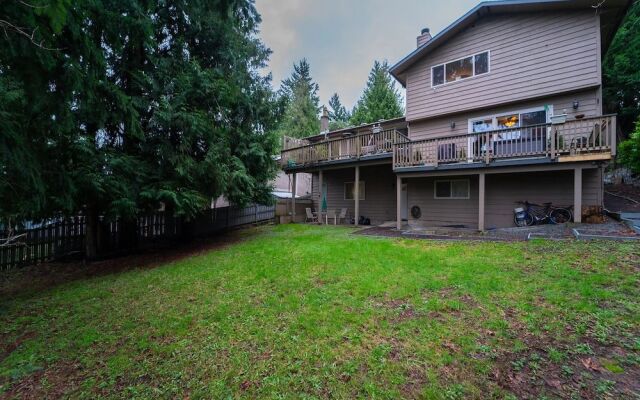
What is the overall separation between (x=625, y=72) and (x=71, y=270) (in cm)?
2842

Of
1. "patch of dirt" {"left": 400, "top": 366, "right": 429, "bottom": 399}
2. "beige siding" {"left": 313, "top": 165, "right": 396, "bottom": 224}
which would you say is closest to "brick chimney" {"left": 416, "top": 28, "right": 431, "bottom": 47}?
"beige siding" {"left": 313, "top": 165, "right": 396, "bottom": 224}

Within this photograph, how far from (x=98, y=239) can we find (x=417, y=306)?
960 cm

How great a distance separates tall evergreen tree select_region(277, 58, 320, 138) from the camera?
3869 centimetres

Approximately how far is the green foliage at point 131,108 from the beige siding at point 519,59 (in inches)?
285

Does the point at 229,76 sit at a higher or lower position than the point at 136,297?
higher

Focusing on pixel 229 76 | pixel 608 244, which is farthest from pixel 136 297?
pixel 608 244

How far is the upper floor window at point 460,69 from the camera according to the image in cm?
1071

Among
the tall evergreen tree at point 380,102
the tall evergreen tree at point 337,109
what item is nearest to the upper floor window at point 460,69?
the tall evergreen tree at point 380,102

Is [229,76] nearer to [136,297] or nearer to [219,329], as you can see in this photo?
[136,297]

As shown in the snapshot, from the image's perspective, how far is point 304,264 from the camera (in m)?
6.07

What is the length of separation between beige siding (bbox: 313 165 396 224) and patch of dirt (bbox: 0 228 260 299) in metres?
8.35

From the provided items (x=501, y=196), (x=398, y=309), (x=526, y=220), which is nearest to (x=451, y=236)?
(x=526, y=220)

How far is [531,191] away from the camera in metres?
9.62

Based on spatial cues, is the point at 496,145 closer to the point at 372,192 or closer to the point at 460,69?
the point at 460,69
